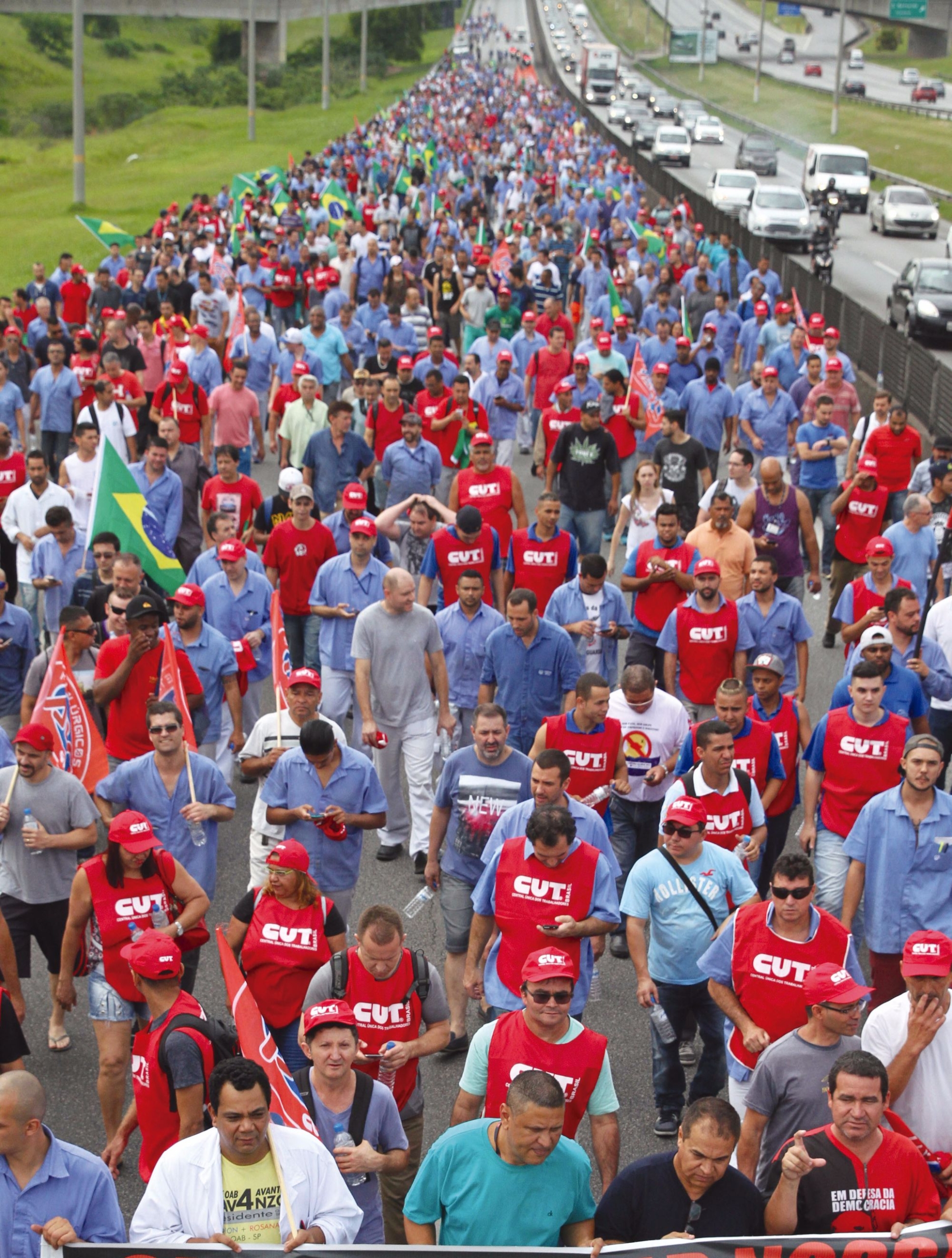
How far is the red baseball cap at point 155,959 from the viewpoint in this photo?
5973 millimetres

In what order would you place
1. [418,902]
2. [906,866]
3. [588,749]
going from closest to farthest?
[906,866], [418,902], [588,749]

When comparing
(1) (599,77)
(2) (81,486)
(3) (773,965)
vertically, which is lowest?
(1) (599,77)

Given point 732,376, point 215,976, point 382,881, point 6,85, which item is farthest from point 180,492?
point 6,85

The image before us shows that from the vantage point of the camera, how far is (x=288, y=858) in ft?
21.6

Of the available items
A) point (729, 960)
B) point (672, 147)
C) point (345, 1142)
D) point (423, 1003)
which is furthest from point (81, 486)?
point (672, 147)

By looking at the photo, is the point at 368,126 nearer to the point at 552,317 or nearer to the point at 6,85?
the point at 6,85

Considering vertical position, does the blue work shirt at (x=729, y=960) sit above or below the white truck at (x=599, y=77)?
above

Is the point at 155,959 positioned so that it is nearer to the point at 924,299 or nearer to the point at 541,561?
the point at 541,561

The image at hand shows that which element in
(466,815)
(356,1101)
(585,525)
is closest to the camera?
(356,1101)

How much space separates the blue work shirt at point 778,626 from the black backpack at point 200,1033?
512 centimetres

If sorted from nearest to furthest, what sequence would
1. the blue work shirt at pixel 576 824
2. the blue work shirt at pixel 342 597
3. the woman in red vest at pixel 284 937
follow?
the woman in red vest at pixel 284 937, the blue work shirt at pixel 576 824, the blue work shirt at pixel 342 597

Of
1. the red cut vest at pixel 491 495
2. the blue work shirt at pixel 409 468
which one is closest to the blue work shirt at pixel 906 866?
the red cut vest at pixel 491 495

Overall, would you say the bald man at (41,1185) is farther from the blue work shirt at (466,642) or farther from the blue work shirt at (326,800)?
the blue work shirt at (466,642)

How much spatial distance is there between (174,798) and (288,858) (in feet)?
4.76
